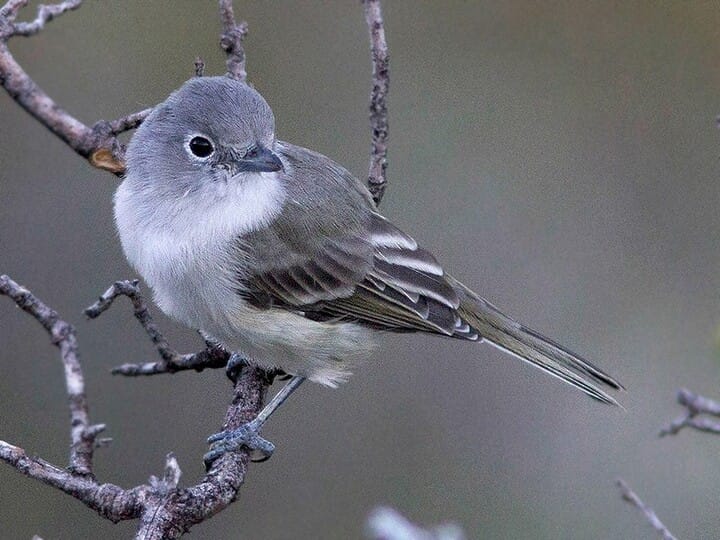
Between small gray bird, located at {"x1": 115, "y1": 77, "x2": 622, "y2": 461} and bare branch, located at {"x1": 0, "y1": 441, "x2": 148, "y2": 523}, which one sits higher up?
small gray bird, located at {"x1": 115, "y1": 77, "x2": 622, "y2": 461}

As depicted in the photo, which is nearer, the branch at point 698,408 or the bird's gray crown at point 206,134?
the branch at point 698,408

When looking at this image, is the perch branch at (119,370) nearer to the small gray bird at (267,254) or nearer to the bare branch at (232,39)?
the bare branch at (232,39)

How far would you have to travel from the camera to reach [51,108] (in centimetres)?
373

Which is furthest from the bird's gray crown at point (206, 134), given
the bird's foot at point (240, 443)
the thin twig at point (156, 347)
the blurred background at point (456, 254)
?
the blurred background at point (456, 254)

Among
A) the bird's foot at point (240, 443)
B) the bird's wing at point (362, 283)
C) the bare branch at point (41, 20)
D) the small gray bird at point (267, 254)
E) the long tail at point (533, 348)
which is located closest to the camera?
the bare branch at point (41, 20)

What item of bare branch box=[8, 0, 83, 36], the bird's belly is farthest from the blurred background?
bare branch box=[8, 0, 83, 36]

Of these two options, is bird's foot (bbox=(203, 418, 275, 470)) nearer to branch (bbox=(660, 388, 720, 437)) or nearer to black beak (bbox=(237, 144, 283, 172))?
black beak (bbox=(237, 144, 283, 172))

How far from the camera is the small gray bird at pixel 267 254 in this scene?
14.6 ft

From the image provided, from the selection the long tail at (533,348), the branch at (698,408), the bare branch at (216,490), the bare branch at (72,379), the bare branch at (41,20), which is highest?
the bare branch at (41,20)

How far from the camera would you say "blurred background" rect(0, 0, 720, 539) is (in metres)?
6.46

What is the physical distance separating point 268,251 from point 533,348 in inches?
51.8

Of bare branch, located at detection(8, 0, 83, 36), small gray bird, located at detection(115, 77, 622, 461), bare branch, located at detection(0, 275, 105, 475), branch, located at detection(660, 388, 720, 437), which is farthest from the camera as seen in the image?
small gray bird, located at detection(115, 77, 622, 461)

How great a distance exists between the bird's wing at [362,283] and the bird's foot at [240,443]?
564 mm

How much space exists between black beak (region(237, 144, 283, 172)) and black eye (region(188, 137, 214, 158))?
0.55 ft
